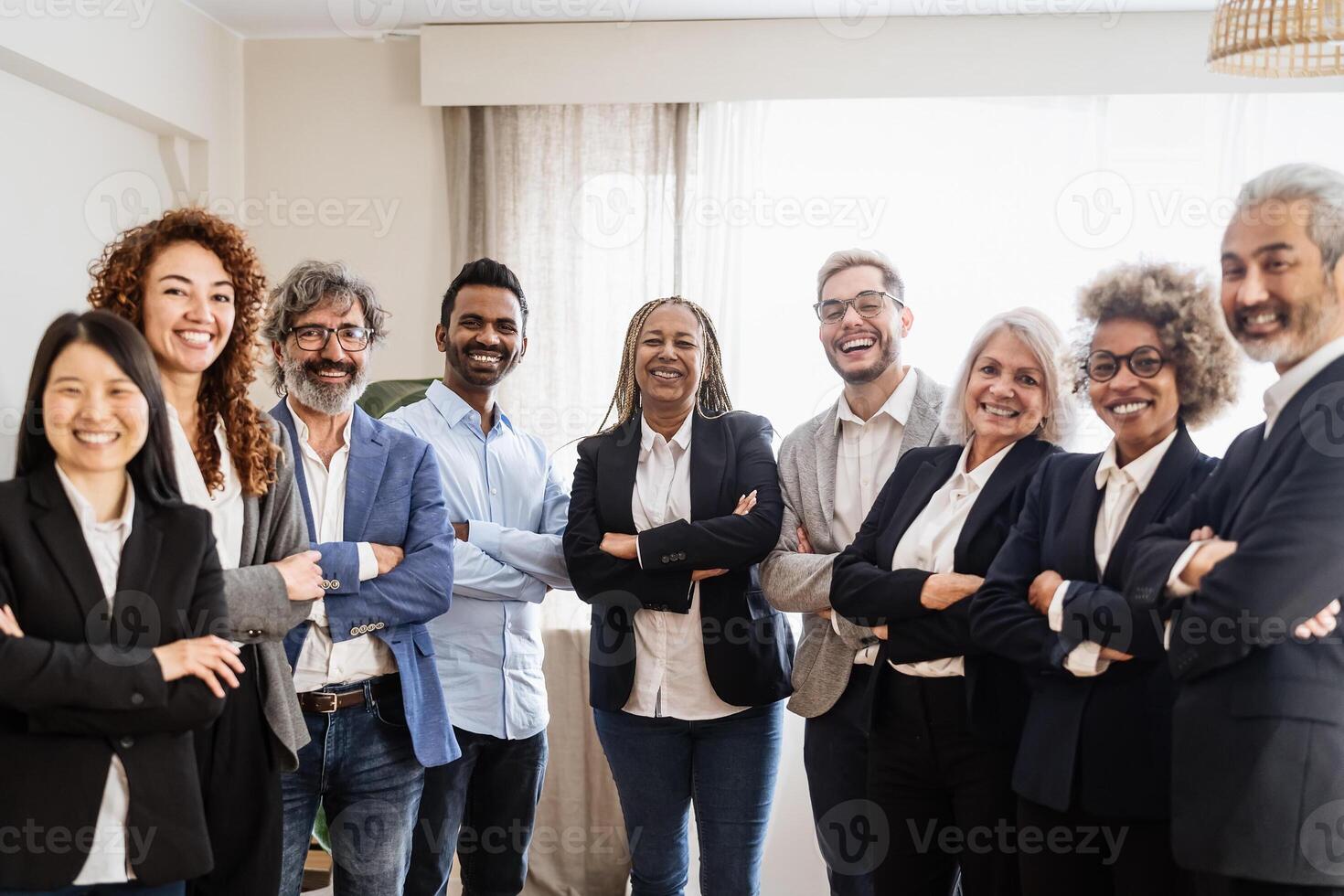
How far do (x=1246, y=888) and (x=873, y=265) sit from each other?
167cm

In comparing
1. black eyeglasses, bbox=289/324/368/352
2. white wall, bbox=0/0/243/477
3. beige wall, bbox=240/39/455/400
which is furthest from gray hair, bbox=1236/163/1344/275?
beige wall, bbox=240/39/455/400

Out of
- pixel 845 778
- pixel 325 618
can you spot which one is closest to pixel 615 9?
pixel 325 618

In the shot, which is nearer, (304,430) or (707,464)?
(304,430)

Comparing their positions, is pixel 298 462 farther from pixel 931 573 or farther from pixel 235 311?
pixel 931 573

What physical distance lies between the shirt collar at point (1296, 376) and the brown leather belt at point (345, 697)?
1.90 m

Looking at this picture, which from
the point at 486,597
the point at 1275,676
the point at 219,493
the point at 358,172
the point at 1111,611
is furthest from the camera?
the point at 358,172

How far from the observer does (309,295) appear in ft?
8.55

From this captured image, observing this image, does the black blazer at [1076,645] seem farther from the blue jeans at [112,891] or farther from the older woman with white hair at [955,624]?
the blue jeans at [112,891]

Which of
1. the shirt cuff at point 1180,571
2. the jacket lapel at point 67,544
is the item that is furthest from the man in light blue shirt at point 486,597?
the shirt cuff at point 1180,571

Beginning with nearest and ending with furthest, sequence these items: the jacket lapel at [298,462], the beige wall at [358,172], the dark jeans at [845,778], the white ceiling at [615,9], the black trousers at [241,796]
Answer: the black trousers at [241,796] < the jacket lapel at [298,462] < the dark jeans at [845,778] < the white ceiling at [615,9] < the beige wall at [358,172]

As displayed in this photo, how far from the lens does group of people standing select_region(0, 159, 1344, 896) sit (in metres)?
1.76

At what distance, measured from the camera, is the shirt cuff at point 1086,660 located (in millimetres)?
1976

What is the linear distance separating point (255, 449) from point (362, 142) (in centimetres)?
302

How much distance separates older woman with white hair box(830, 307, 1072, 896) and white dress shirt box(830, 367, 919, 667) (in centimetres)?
26
